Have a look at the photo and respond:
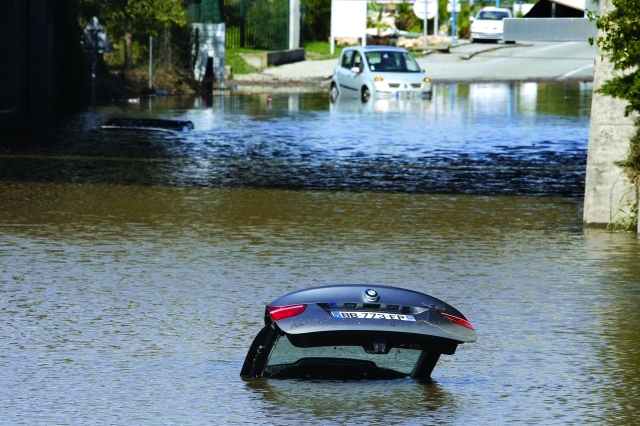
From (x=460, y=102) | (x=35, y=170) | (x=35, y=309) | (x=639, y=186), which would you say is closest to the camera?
(x=35, y=309)

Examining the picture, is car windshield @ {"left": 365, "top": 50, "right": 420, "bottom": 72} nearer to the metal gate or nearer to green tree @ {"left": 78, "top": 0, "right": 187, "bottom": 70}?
green tree @ {"left": 78, "top": 0, "right": 187, "bottom": 70}

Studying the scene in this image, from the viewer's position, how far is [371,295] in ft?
22.2

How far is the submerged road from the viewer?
45.3 m

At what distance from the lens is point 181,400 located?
708cm

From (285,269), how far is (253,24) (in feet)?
139

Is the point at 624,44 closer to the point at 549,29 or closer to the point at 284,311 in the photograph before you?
the point at 549,29

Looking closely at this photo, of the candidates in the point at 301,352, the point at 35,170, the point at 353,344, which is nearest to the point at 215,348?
the point at 301,352

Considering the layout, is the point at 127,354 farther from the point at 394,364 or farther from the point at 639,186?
the point at 639,186

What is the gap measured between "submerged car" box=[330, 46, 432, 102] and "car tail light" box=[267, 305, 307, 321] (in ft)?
95.3

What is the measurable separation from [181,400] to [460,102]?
2779 cm

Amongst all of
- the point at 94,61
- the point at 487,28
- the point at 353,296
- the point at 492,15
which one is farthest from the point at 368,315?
the point at 492,15

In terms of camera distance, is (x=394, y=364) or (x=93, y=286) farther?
(x=93, y=286)

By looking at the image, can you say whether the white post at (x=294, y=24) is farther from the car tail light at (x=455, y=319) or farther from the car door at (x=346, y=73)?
the car tail light at (x=455, y=319)

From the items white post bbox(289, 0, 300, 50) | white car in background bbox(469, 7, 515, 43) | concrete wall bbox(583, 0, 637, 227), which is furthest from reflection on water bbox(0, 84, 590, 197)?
white car in background bbox(469, 7, 515, 43)
